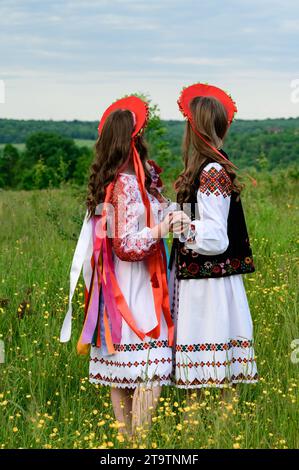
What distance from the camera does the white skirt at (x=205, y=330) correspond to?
12.9 feet

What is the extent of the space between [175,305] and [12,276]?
2.40 meters

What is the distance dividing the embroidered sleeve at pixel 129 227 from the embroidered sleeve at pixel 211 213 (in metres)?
0.21

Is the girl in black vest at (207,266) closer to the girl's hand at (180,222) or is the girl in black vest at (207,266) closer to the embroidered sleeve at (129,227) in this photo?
the girl's hand at (180,222)

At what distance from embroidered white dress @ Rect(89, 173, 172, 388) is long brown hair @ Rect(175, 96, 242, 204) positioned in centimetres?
22

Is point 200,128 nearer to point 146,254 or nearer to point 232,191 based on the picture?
point 232,191

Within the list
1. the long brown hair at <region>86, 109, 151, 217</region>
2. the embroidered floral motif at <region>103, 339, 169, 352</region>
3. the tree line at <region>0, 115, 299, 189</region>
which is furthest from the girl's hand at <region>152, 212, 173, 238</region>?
the tree line at <region>0, 115, 299, 189</region>

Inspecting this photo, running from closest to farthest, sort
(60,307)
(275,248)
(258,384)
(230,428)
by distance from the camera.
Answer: (230,428) < (258,384) < (60,307) < (275,248)

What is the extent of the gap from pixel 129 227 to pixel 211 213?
0.40 m

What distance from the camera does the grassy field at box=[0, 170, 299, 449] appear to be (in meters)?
3.64

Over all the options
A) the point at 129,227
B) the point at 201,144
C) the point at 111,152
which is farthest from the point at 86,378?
the point at 201,144

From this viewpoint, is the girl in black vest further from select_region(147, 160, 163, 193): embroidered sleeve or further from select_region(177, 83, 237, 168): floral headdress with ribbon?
select_region(147, 160, 163, 193): embroidered sleeve

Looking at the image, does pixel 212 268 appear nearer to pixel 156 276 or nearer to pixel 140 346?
pixel 156 276

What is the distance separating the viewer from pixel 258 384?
4348 millimetres

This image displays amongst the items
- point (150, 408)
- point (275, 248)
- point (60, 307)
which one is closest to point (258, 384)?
point (150, 408)
